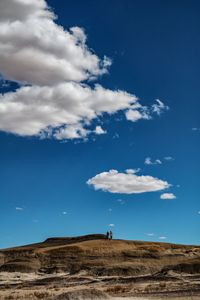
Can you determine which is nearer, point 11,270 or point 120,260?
point 11,270

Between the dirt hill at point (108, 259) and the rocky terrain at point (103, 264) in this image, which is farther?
the dirt hill at point (108, 259)

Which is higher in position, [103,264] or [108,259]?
[108,259]

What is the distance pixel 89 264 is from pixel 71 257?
9052 millimetres

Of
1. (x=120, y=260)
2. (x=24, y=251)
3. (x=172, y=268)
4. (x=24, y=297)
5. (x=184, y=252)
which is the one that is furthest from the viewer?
(x=24, y=251)

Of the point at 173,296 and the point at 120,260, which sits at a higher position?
the point at 120,260

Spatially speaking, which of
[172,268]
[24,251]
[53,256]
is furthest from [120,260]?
[24,251]

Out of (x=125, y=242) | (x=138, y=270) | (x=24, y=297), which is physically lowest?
(x=24, y=297)

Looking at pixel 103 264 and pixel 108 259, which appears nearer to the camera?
pixel 103 264

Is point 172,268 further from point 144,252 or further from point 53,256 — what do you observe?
point 53,256

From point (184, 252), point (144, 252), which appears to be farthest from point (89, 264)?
point (184, 252)

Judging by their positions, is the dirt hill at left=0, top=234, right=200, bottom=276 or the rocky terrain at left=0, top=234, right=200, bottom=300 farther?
the dirt hill at left=0, top=234, right=200, bottom=276

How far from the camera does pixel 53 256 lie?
89.3 meters

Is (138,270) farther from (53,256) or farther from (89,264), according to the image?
(53,256)

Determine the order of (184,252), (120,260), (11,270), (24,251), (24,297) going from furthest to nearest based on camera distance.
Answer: (24,251) → (184,252) → (120,260) → (11,270) → (24,297)
